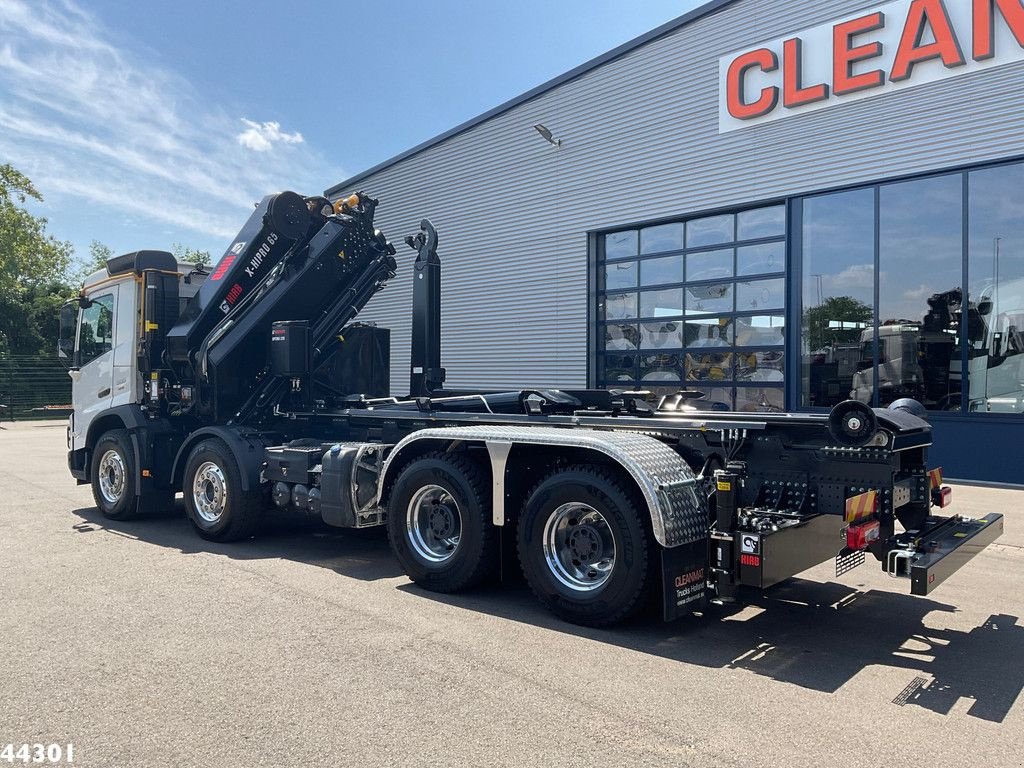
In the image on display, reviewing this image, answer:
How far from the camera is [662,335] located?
15453 millimetres

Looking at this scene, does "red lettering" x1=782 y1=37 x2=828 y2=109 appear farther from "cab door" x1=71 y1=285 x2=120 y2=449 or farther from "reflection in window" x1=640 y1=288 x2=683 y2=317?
"cab door" x1=71 y1=285 x2=120 y2=449

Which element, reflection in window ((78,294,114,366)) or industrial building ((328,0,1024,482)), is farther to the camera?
industrial building ((328,0,1024,482))

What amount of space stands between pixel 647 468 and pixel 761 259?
33.4 ft

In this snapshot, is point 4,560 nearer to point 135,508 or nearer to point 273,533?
point 135,508

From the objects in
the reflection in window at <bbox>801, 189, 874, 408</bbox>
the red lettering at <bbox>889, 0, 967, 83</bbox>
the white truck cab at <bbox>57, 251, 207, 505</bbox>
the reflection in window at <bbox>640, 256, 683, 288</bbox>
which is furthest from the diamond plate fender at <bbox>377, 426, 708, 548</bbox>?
the reflection in window at <bbox>640, 256, 683, 288</bbox>

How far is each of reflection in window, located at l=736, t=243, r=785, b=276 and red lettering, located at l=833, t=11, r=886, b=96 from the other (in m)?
2.63

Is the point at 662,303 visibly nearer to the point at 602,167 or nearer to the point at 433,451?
the point at 602,167

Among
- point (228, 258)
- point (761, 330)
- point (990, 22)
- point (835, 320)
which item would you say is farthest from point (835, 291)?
point (228, 258)

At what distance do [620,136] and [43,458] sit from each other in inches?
534

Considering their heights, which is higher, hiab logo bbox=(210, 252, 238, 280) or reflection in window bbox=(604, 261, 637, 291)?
reflection in window bbox=(604, 261, 637, 291)

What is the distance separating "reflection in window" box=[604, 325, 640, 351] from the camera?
15.9 m

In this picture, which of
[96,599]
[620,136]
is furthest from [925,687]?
[620,136]

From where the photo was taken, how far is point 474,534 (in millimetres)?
5785
